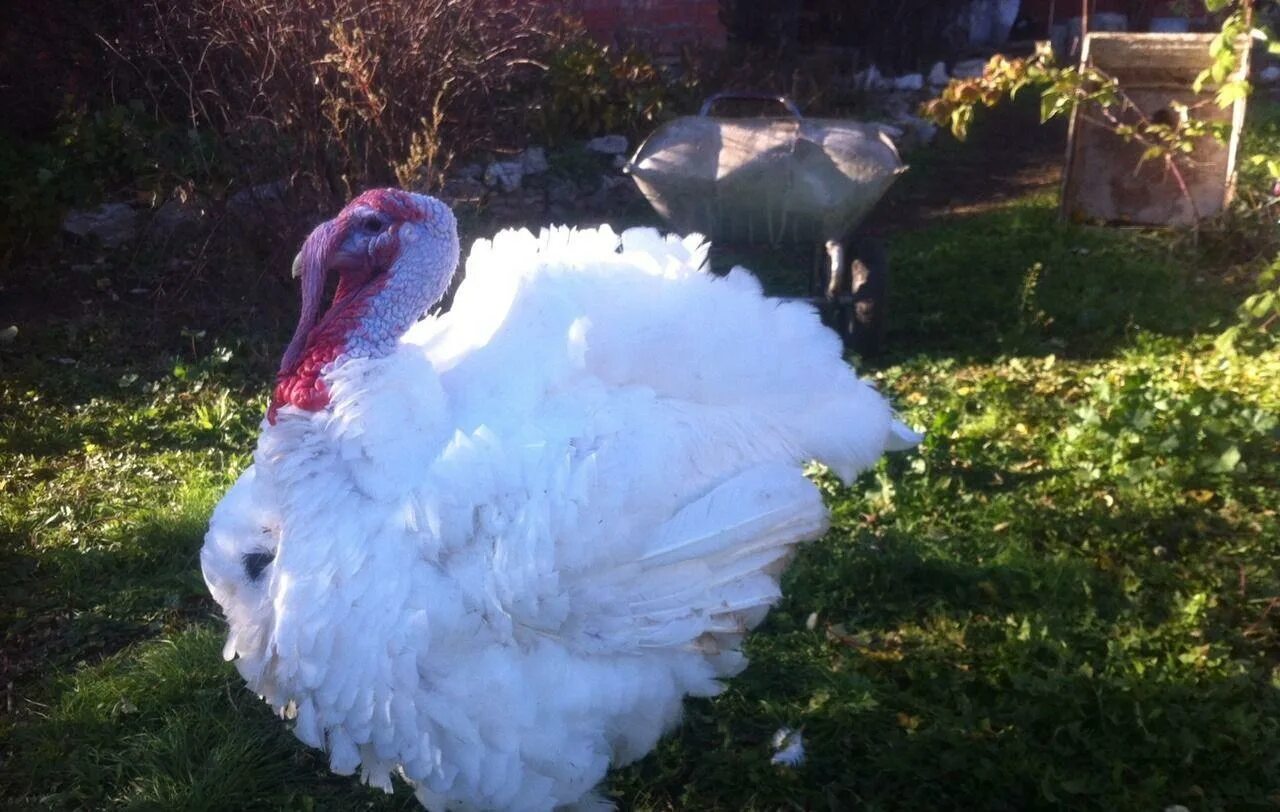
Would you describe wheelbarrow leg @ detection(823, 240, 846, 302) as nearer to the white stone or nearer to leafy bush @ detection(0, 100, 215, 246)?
leafy bush @ detection(0, 100, 215, 246)

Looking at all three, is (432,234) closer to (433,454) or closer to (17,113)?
(433,454)

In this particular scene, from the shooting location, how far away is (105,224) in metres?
7.33

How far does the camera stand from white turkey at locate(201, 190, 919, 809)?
2.39 meters

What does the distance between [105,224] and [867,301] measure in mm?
5038

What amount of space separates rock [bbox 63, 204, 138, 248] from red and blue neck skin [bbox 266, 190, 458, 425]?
510 centimetres

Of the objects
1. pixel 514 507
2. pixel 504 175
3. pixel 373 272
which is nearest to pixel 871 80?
pixel 504 175

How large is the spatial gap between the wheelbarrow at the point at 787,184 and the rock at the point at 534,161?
8.10ft

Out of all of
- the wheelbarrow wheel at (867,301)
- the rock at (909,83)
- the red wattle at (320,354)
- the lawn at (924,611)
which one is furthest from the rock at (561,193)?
the red wattle at (320,354)

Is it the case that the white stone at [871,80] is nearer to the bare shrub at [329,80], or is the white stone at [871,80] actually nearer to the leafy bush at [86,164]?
the bare shrub at [329,80]

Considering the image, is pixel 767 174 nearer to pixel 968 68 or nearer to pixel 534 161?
pixel 534 161

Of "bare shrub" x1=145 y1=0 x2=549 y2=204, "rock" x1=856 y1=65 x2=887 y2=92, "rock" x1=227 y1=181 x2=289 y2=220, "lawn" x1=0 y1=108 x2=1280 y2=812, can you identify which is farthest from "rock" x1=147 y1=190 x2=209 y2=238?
"rock" x1=856 y1=65 x2=887 y2=92

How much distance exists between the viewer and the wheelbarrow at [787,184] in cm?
548

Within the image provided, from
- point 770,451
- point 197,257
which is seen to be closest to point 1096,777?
point 770,451

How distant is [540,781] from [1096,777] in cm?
139
